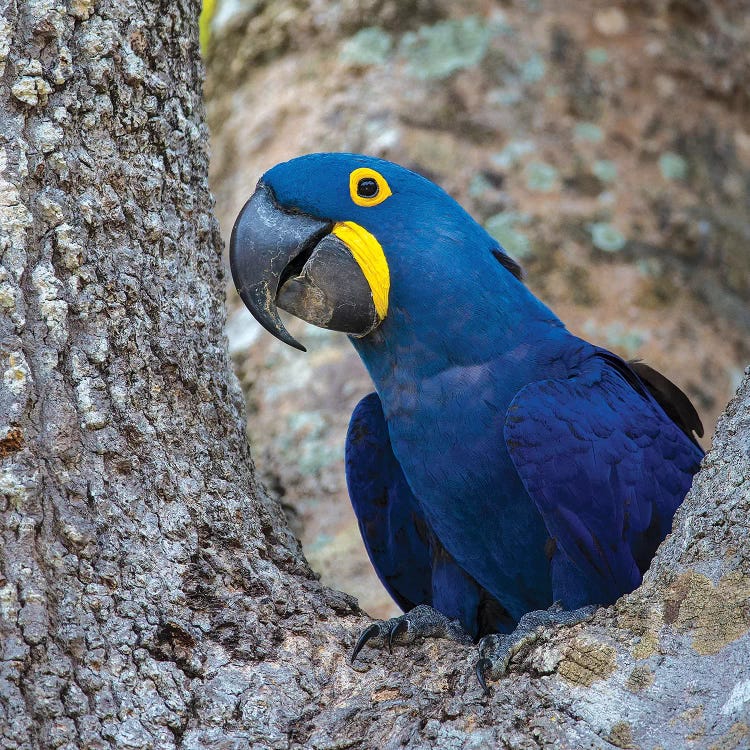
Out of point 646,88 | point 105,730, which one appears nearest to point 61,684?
point 105,730

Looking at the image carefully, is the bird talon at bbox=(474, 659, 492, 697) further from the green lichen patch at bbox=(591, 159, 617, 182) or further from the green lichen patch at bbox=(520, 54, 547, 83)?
the green lichen patch at bbox=(520, 54, 547, 83)

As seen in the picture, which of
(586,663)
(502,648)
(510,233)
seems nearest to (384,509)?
(502,648)

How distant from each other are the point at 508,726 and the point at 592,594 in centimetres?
89

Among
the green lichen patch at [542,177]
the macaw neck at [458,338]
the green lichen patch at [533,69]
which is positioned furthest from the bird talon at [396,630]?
the green lichen patch at [533,69]

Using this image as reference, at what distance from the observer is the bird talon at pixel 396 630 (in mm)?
2473

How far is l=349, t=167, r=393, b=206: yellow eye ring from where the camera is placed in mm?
2971

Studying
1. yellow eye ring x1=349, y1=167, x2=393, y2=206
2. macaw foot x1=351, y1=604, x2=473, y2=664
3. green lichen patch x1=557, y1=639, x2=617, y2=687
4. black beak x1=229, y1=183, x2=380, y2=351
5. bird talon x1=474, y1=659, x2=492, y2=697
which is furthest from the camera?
yellow eye ring x1=349, y1=167, x2=393, y2=206

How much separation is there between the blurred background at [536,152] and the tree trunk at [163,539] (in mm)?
1429

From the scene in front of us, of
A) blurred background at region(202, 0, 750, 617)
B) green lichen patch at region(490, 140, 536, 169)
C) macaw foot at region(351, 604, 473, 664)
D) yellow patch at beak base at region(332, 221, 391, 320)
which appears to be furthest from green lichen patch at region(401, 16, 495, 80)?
macaw foot at region(351, 604, 473, 664)

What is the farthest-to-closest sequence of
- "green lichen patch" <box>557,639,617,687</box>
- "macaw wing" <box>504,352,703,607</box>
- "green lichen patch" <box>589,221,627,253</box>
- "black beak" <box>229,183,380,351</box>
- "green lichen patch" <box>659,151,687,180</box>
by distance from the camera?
"green lichen patch" <box>659,151,687,180</box> → "green lichen patch" <box>589,221,627,253</box> → "black beak" <box>229,183,380,351</box> → "macaw wing" <box>504,352,703,607</box> → "green lichen patch" <box>557,639,617,687</box>

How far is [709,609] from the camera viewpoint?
191 centimetres

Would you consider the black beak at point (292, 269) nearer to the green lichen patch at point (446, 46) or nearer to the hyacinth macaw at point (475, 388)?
the hyacinth macaw at point (475, 388)

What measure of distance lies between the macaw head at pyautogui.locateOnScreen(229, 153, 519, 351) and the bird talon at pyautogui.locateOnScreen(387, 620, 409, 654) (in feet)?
2.86

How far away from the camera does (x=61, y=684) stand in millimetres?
1958
